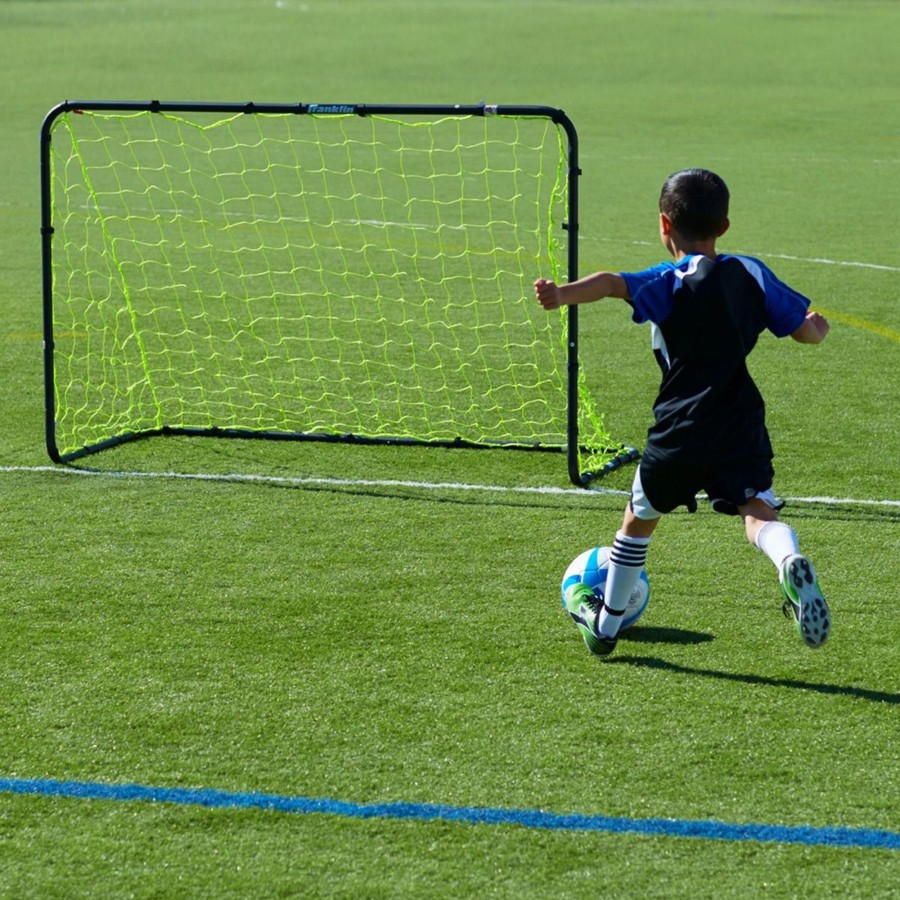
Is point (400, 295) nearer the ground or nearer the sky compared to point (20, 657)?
nearer the sky

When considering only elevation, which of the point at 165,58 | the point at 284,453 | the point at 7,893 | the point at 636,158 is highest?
the point at 165,58

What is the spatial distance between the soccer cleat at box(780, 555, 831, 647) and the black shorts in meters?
0.39

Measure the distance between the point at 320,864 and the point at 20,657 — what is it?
175 centimetres

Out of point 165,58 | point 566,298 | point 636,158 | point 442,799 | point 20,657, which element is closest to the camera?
point 442,799

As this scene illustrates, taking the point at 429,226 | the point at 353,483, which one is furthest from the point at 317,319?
the point at 429,226

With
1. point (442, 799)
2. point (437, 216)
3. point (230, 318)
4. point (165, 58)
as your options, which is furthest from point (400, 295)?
point (165, 58)

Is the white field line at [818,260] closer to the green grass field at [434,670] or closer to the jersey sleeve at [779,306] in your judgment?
the green grass field at [434,670]

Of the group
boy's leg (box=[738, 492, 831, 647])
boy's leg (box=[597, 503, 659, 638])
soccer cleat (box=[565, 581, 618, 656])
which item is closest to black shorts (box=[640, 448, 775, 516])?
boy's leg (box=[597, 503, 659, 638])

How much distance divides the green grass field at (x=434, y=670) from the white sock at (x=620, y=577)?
17 centimetres

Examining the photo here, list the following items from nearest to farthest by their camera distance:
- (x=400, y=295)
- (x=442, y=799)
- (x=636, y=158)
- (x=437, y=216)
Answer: (x=442, y=799)
(x=400, y=295)
(x=437, y=216)
(x=636, y=158)

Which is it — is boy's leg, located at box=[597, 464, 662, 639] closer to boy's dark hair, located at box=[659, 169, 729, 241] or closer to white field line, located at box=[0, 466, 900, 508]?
boy's dark hair, located at box=[659, 169, 729, 241]

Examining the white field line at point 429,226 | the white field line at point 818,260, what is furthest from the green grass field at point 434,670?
the white field line at point 429,226

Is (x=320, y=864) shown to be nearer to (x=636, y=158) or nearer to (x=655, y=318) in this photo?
(x=655, y=318)

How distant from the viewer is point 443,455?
25.3 ft
